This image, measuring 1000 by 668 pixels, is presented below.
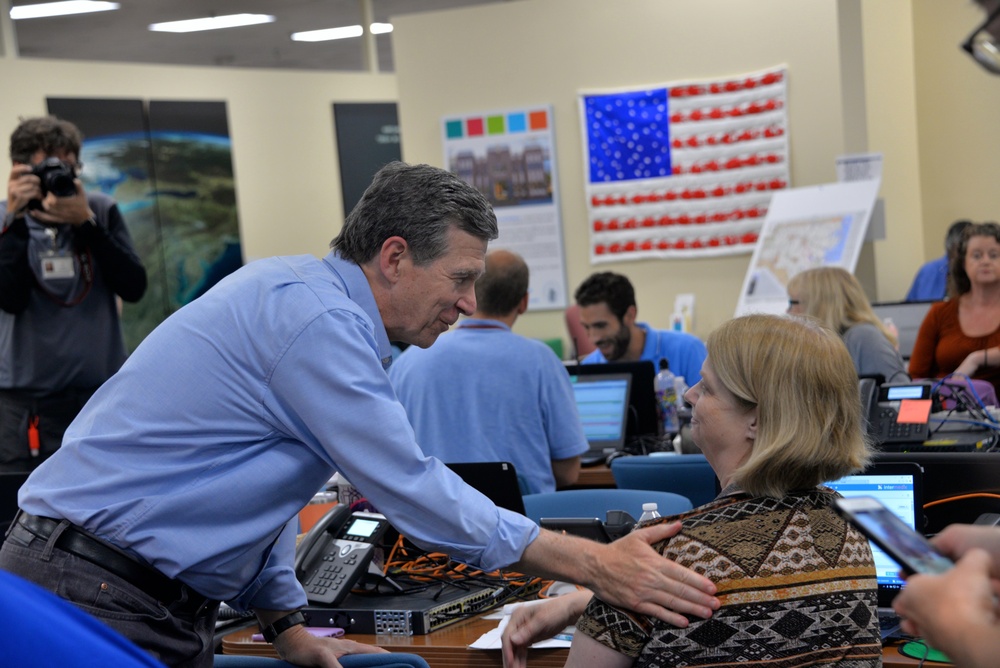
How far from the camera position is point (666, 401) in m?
4.98

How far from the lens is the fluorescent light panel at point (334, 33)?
496 inches

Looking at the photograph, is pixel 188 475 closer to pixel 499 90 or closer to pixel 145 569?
pixel 145 569

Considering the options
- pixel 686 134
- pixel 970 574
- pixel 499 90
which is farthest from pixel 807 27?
pixel 970 574

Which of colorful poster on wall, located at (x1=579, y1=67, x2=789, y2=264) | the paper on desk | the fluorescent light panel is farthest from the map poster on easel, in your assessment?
the fluorescent light panel

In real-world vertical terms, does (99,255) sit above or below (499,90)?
below

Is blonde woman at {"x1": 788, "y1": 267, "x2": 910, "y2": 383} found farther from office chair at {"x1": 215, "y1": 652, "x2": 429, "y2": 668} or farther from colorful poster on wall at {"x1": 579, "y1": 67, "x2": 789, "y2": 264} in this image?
office chair at {"x1": 215, "y1": 652, "x2": 429, "y2": 668}

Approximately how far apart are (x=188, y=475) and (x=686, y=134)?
6.36 metres

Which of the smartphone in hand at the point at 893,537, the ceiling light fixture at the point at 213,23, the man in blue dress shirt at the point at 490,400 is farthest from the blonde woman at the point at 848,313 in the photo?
the ceiling light fixture at the point at 213,23

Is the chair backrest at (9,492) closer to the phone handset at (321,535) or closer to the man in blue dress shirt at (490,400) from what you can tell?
the phone handset at (321,535)

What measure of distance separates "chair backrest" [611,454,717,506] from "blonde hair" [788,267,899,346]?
1.60 metres

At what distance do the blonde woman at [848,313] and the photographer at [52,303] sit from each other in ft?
9.38

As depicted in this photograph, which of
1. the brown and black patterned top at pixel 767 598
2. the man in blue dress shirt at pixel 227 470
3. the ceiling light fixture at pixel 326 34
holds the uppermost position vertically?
the ceiling light fixture at pixel 326 34

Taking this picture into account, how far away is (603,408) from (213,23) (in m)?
8.57

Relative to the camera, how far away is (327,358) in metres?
1.83
